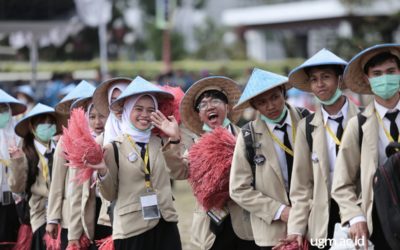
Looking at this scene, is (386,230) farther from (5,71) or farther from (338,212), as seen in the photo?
(5,71)

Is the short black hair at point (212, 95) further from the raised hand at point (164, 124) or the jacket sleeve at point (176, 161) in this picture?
the raised hand at point (164, 124)

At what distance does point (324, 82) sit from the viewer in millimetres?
5648

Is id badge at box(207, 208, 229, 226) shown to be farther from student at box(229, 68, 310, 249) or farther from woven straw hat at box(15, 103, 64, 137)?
woven straw hat at box(15, 103, 64, 137)

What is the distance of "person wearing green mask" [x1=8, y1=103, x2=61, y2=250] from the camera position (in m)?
7.84

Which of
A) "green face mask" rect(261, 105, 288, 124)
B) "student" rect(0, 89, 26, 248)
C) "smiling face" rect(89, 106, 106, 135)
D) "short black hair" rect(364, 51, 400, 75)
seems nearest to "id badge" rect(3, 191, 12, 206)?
"student" rect(0, 89, 26, 248)

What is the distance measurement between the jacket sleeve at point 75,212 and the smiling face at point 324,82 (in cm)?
238

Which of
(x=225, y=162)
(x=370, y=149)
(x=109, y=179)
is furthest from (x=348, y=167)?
(x=109, y=179)

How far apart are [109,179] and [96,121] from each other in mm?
1443

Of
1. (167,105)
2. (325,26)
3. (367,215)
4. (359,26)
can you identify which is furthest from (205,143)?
(325,26)

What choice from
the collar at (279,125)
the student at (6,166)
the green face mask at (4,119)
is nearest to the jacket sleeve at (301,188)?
the collar at (279,125)

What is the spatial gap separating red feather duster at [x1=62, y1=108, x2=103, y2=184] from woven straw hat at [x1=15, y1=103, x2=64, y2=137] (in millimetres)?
1962

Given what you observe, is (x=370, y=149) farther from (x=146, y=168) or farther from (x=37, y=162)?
(x=37, y=162)

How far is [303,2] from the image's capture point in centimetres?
4309

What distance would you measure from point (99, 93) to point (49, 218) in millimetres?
1235
